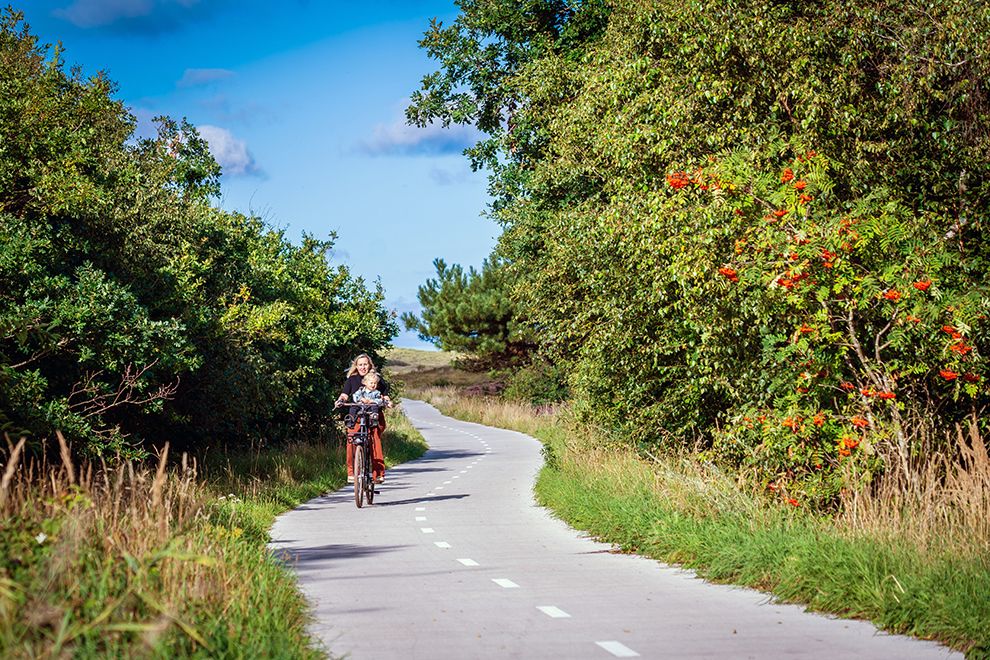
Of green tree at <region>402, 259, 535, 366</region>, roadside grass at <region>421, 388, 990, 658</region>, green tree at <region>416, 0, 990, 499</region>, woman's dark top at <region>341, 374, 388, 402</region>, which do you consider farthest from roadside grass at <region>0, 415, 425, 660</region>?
green tree at <region>402, 259, 535, 366</region>

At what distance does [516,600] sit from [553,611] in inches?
19.9

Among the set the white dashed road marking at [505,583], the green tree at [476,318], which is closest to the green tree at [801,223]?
the white dashed road marking at [505,583]

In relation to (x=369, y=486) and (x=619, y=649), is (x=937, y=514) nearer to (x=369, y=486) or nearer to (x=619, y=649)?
(x=619, y=649)

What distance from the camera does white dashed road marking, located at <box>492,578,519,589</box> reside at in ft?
26.3

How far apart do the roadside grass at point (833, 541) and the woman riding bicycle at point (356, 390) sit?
11.2ft

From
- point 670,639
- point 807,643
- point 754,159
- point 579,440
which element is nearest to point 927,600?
point 807,643

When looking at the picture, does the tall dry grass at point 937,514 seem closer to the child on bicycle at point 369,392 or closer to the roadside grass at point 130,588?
the roadside grass at point 130,588

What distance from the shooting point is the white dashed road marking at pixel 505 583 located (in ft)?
26.3

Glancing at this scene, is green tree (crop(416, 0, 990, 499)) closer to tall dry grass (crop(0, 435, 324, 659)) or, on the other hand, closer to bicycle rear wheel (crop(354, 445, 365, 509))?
bicycle rear wheel (crop(354, 445, 365, 509))

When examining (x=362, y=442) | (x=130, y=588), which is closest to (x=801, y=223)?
(x=130, y=588)

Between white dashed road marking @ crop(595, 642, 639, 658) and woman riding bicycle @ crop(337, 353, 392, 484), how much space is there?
28.9ft

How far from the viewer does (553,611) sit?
6.97m

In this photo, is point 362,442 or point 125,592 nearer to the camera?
point 125,592

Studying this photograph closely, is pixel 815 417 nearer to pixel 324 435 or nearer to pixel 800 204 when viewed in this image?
pixel 800 204
